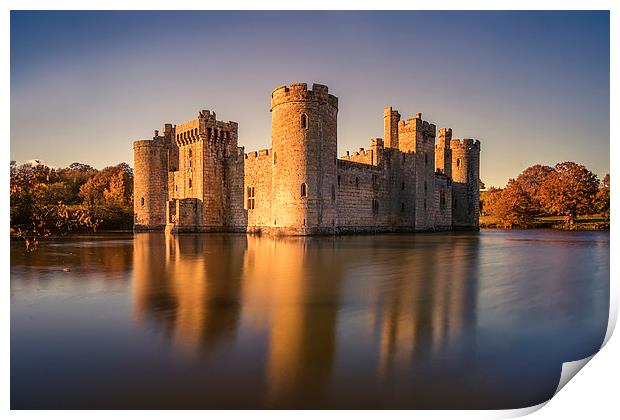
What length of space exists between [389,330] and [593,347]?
277 centimetres

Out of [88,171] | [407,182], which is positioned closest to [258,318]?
[407,182]

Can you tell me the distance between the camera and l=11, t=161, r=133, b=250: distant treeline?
7.39 metres

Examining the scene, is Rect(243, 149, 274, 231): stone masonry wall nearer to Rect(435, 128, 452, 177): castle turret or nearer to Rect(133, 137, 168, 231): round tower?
Rect(133, 137, 168, 231): round tower

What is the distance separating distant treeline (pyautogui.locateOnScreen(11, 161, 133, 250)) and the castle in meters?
5.74

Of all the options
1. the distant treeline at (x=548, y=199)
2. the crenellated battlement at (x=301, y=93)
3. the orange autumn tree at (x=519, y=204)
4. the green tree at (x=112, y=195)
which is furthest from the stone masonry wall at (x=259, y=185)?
the orange autumn tree at (x=519, y=204)

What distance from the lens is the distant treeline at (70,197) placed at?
7.39 metres

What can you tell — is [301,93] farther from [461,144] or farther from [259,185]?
[461,144]

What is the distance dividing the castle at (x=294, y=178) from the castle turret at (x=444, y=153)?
1.64m

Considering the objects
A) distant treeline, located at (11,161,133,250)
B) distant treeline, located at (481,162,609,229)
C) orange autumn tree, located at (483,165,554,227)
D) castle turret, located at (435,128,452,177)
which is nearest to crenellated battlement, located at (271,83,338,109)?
distant treeline, located at (11,161,133,250)

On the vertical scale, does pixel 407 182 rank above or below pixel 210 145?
below

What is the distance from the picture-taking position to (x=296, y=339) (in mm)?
4539

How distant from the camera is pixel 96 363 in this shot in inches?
154

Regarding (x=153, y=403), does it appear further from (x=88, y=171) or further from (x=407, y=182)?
(x=88, y=171)

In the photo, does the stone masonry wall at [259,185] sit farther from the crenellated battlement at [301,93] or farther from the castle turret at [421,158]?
the castle turret at [421,158]
